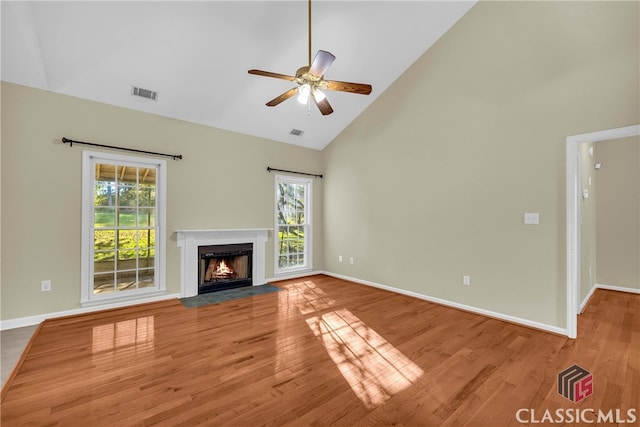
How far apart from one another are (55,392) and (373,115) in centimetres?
544

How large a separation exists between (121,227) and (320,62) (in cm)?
370

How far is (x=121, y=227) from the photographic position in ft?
13.7

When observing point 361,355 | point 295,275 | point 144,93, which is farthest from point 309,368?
point 144,93

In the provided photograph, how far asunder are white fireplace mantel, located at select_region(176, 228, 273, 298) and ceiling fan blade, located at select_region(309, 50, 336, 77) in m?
3.28

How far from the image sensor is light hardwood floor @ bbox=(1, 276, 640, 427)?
1.92m

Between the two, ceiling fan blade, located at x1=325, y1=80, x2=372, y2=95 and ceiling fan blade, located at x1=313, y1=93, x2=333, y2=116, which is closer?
ceiling fan blade, located at x1=325, y1=80, x2=372, y2=95

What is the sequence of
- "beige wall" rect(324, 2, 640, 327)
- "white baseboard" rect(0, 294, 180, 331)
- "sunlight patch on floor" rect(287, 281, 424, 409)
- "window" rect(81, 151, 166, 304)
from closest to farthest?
"sunlight patch on floor" rect(287, 281, 424, 409) < "beige wall" rect(324, 2, 640, 327) < "white baseboard" rect(0, 294, 180, 331) < "window" rect(81, 151, 166, 304)

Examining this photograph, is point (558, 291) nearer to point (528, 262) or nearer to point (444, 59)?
point (528, 262)

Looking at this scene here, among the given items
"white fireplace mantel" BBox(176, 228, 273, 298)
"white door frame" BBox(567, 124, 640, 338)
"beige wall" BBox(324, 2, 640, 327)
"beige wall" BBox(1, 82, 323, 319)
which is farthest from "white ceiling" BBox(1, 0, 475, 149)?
"white door frame" BBox(567, 124, 640, 338)

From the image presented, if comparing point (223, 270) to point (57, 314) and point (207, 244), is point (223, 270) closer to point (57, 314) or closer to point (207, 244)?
point (207, 244)

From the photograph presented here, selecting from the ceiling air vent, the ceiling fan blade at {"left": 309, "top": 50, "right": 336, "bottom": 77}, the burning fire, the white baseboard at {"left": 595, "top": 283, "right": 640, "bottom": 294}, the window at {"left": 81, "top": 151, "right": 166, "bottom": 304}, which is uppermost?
the ceiling air vent

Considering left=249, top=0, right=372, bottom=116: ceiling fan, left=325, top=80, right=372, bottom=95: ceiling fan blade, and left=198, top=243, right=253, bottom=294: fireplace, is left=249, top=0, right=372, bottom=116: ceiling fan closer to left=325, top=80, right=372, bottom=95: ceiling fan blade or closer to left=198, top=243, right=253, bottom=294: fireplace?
left=325, top=80, right=372, bottom=95: ceiling fan blade

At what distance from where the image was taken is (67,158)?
12.2 ft

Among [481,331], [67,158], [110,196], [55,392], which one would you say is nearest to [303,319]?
[481,331]
